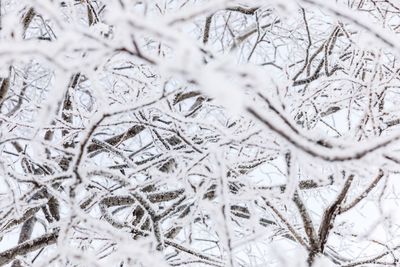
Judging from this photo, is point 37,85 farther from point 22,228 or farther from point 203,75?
point 203,75

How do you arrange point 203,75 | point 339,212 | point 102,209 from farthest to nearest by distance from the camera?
point 102,209
point 339,212
point 203,75

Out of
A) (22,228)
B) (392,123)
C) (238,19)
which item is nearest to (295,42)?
(238,19)

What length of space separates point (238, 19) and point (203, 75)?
4.78 m

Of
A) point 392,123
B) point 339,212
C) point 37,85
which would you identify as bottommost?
point 339,212

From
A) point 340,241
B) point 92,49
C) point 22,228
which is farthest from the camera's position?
point 22,228

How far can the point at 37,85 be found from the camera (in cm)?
526

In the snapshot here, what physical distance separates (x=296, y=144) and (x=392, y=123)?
65.1 inches

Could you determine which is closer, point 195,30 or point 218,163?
point 218,163

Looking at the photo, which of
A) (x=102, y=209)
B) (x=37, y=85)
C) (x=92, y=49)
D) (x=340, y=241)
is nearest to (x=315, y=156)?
(x=92, y=49)

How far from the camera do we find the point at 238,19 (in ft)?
17.5

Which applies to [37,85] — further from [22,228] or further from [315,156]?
[315,156]

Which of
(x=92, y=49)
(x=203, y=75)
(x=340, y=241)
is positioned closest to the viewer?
(x=203, y=75)

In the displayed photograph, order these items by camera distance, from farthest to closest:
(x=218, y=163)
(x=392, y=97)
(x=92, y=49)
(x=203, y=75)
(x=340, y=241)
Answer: (x=340, y=241) → (x=392, y=97) → (x=218, y=163) → (x=92, y=49) → (x=203, y=75)

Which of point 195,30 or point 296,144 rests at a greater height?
point 195,30
